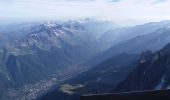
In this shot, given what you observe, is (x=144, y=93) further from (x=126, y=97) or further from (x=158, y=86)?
(x=158, y=86)

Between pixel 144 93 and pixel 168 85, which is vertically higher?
pixel 144 93

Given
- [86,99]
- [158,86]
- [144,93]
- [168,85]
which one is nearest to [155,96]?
[144,93]

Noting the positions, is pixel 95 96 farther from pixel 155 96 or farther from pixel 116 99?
pixel 155 96

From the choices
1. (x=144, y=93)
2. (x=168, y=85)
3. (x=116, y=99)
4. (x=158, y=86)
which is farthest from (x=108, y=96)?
(x=158, y=86)

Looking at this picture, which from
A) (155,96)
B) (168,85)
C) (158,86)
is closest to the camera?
(155,96)

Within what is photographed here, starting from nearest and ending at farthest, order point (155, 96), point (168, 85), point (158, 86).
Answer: point (155, 96) < point (168, 85) < point (158, 86)

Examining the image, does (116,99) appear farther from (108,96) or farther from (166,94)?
(166,94)

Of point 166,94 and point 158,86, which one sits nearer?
point 166,94

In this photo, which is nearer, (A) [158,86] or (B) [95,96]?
(B) [95,96]

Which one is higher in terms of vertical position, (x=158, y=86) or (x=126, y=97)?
(x=126, y=97)
